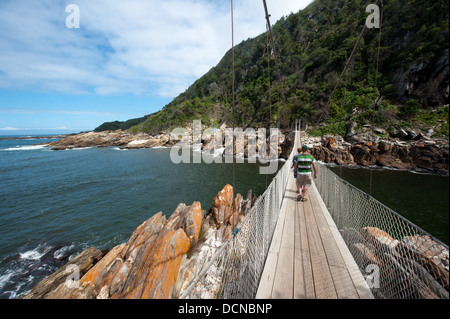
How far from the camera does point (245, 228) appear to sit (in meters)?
2.19

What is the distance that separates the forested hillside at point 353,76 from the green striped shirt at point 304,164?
153cm

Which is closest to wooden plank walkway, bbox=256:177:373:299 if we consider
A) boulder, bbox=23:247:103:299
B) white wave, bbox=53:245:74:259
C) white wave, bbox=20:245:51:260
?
boulder, bbox=23:247:103:299

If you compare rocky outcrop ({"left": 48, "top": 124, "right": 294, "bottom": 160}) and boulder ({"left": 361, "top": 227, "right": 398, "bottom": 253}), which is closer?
boulder ({"left": 361, "top": 227, "right": 398, "bottom": 253})

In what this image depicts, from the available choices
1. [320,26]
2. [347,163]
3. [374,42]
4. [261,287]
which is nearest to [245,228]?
[261,287]

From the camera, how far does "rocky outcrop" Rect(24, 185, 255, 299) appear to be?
12.5 ft

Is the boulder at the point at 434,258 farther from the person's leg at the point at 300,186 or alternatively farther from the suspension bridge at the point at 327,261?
the person's leg at the point at 300,186

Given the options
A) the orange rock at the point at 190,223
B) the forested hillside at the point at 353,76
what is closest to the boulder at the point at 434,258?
the forested hillside at the point at 353,76

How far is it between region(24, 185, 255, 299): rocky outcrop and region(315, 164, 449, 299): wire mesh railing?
116 inches

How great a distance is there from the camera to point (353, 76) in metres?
Answer: 21.4

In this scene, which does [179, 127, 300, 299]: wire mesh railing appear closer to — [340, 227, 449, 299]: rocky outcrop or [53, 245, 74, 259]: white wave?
[340, 227, 449, 299]: rocky outcrop

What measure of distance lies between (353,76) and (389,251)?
26.8 m

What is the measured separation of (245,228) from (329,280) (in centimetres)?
111

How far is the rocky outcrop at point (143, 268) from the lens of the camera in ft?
12.5

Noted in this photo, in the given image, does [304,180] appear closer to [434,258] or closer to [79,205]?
[434,258]
